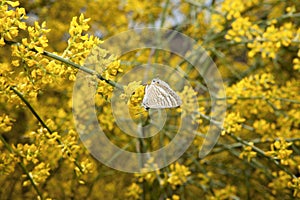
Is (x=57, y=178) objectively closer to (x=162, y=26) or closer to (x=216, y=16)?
(x=162, y=26)

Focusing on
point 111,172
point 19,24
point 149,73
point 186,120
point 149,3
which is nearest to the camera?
point 19,24

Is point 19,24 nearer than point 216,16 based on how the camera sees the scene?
Yes

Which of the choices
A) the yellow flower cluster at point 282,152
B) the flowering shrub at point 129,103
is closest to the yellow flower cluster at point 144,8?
the flowering shrub at point 129,103

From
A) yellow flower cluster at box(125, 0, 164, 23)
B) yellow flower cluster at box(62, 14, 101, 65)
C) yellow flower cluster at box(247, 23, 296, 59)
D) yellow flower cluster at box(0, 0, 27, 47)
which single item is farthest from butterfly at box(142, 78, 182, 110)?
yellow flower cluster at box(125, 0, 164, 23)

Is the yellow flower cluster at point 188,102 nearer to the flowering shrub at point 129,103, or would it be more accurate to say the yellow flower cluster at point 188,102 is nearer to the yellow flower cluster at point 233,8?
the flowering shrub at point 129,103

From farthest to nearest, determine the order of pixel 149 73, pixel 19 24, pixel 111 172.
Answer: pixel 111 172, pixel 149 73, pixel 19 24

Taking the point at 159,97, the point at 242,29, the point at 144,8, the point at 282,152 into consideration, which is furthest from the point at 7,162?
the point at 144,8

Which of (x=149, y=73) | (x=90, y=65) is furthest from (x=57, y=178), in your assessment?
(x=90, y=65)
